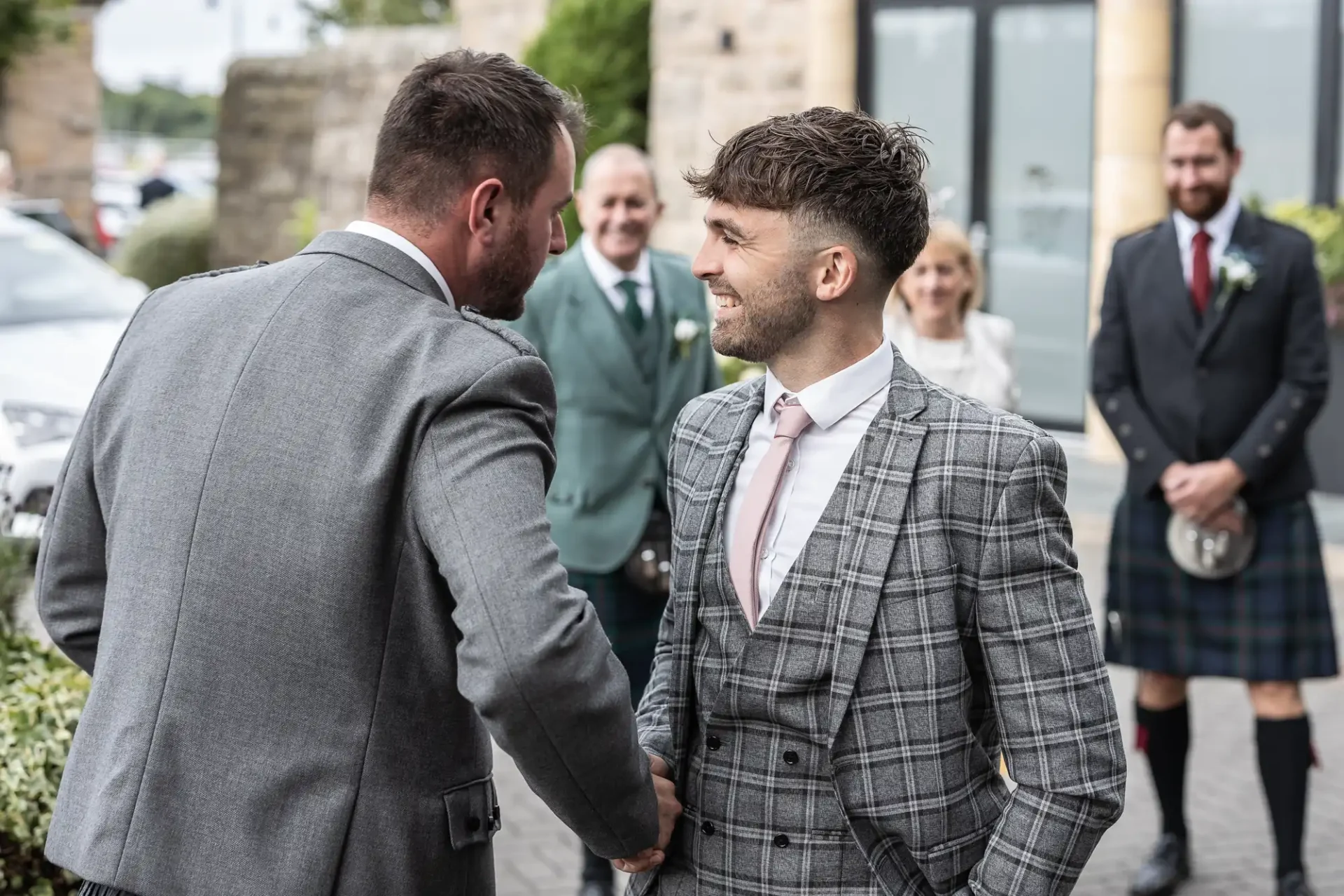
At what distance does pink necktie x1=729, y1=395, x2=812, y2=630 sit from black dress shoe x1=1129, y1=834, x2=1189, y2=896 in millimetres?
3052

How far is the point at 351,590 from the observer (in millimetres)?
2135

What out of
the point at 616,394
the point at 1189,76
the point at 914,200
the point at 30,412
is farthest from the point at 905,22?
the point at 914,200

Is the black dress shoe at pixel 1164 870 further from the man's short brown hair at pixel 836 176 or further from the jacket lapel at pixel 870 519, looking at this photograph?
the man's short brown hair at pixel 836 176

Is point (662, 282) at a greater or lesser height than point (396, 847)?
greater

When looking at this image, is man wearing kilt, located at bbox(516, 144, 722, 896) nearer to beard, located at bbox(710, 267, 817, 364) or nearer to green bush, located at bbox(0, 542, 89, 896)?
green bush, located at bbox(0, 542, 89, 896)

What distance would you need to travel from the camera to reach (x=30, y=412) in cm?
768

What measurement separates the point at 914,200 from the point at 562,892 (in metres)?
3.16

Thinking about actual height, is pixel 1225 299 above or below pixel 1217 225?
below

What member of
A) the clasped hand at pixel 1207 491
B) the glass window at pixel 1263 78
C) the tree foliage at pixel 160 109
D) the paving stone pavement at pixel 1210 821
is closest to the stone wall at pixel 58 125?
the glass window at pixel 1263 78

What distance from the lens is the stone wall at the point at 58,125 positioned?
89.7 ft

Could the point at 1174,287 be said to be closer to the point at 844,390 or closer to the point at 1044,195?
the point at 844,390

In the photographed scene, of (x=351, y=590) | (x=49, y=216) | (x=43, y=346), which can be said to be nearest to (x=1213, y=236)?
(x=351, y=590)

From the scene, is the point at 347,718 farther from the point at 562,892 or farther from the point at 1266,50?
the point at 1266,50

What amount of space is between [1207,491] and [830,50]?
31.7 feet
